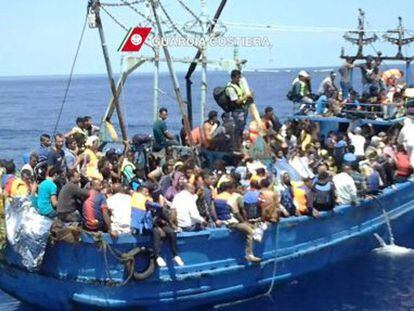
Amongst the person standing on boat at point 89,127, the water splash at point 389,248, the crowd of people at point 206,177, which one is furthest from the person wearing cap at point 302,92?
the person standing on boat at point 89,127

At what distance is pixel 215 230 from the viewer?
14.6 m

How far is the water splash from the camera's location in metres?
19.6

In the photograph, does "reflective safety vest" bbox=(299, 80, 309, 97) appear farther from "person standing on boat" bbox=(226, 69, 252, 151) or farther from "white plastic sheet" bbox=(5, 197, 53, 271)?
"white plastic sheet" bbox=(5, 197, 53, 271)

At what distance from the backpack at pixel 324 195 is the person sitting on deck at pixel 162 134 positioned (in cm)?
347

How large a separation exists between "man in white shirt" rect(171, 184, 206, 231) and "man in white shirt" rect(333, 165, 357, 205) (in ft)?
14.6

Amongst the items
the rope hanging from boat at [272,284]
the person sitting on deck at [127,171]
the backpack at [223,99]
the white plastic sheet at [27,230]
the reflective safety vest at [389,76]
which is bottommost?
the rope hanging from boat at [272,284]

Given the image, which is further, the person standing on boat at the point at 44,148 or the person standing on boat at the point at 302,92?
the person standing on boat at the point at 302,92

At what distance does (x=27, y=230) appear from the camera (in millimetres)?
13805

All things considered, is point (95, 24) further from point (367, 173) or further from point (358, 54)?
point (358, 54)

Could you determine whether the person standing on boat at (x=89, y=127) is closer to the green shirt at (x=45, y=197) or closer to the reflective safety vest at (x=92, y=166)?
the reflective safety vest at (x=92, y=166)

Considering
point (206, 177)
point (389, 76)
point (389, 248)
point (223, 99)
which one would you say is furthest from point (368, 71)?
point (206, 177)

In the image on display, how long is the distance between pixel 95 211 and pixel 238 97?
15.7 feet

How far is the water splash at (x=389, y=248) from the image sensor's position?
19.6 metres

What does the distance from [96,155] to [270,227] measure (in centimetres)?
387
